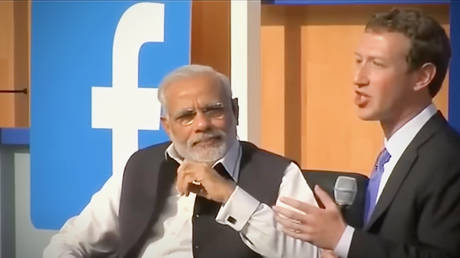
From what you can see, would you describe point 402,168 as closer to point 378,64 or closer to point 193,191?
point 378,64

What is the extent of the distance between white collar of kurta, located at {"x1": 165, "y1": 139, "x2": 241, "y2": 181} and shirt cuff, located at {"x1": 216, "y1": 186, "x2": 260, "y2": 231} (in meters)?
0.20

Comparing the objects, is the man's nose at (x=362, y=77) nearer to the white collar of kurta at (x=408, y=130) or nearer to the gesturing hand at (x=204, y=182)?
the white collar of kurta at (x=408, y=130)

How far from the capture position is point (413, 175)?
152cm

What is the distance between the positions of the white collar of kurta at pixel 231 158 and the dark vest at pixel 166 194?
0.05 ft

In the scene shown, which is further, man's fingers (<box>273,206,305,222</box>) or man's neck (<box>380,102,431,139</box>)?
man's neck (<box>380,102,431,139</box>)

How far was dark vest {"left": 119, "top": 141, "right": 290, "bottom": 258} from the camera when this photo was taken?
1852mm

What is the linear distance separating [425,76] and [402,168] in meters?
0.19

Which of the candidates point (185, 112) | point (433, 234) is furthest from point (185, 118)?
point (433, 234)

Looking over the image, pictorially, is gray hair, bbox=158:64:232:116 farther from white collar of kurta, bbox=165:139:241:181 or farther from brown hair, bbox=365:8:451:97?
brown hair, bbox=365:8:451:97

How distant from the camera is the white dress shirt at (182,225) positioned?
67.1 inches

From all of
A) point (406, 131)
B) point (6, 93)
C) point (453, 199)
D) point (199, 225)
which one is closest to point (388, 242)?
point (453, 199)

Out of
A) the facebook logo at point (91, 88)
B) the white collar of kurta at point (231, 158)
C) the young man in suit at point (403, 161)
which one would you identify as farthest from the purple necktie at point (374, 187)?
the facebook logo at point (91, 88)

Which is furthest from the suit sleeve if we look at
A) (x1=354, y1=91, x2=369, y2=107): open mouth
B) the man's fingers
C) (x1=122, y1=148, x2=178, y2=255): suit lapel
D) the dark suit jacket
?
(x1=122, y1=148, x2=178, y2=255): suit lapel

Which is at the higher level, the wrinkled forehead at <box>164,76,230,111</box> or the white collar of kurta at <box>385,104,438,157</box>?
the wrinkled forehead at <box>164,76,230,111</box>
